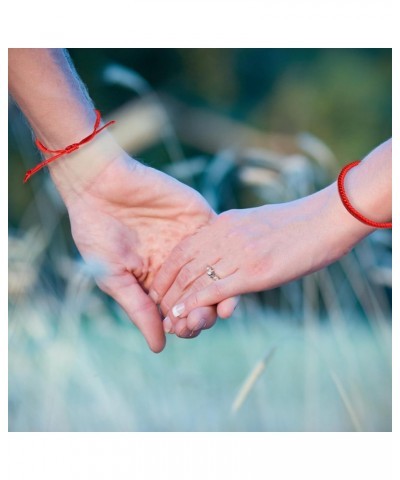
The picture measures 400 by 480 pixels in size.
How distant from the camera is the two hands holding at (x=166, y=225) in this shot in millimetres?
1311

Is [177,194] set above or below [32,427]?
above

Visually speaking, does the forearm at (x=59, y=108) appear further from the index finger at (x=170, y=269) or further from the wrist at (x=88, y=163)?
the index finger at (x=170, y=269)

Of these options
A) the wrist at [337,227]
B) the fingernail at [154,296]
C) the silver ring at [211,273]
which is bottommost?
the fingernail at [154,296]

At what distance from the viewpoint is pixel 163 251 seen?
4.85ft

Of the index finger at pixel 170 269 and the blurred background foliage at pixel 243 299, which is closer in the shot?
the index finger at pixel 170 269

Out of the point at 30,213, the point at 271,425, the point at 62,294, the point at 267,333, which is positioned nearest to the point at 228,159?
the point at 267,333

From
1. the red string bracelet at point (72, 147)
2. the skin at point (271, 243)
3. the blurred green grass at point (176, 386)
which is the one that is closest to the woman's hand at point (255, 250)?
the skin at point (271, 243)

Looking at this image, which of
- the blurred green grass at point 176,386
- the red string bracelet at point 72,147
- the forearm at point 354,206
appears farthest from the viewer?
the blurred green grass at point 176,386

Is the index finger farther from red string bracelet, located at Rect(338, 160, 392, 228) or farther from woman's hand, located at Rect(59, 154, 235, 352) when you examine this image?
red string bracelet, located at Rect(338, 160, 392, 228)

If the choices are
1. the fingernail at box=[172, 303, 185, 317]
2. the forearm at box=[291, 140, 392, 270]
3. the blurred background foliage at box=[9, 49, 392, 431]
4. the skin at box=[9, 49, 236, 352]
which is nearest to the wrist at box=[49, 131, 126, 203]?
the skin at box=[9, 49, 236, 352]

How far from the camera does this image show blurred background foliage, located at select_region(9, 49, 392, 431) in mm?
1702

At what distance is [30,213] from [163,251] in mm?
1833

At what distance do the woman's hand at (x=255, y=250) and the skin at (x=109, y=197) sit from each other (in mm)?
→ 30
